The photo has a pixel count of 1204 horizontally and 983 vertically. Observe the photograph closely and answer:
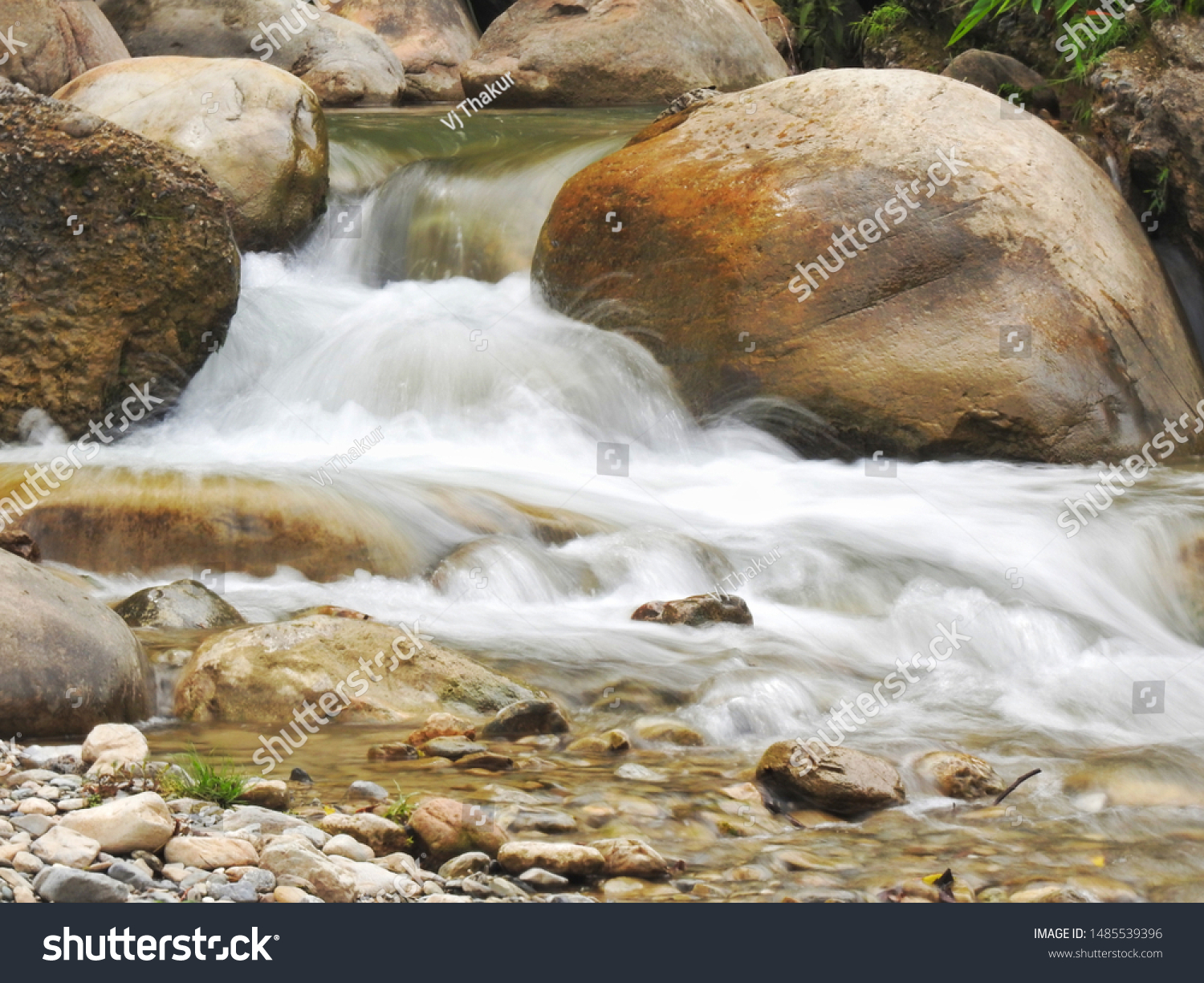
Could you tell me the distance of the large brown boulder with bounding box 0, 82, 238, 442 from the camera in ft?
21.8

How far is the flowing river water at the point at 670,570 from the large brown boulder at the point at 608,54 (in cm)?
391

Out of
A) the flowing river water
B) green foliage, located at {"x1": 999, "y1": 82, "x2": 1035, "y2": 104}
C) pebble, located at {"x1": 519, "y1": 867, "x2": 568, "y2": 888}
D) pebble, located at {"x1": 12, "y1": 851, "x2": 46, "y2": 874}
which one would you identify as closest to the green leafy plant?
green foliage, located at {"x1": 999, "y1": 82, "x2": 1035, "y2": 104}

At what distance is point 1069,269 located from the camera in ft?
24.7

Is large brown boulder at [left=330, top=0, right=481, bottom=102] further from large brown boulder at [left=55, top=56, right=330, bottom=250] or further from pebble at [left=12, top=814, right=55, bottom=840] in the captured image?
pebble at [left=12, top=814, right=55, bottom=840]

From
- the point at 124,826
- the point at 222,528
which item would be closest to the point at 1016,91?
the point at 222,528

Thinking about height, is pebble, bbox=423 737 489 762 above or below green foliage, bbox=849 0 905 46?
below

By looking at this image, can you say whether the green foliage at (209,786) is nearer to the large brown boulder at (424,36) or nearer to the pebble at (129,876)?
the pebble at (129,876)

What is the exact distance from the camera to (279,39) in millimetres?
14516

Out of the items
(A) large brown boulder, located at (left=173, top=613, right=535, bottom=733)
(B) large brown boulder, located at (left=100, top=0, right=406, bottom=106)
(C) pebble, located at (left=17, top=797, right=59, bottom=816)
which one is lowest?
(A) large brown boulder, located at (left=173, top=613, right=535, bottom=733)

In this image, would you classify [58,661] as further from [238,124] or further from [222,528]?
[238,124]

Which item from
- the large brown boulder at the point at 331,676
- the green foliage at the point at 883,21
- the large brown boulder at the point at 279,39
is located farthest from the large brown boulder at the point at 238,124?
the green foliage at the point at 883,21

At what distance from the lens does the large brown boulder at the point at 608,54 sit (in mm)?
13945

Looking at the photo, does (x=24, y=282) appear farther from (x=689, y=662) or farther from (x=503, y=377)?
(x=689, y=662)

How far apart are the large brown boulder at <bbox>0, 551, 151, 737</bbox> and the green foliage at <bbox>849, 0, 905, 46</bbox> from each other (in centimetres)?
1190
